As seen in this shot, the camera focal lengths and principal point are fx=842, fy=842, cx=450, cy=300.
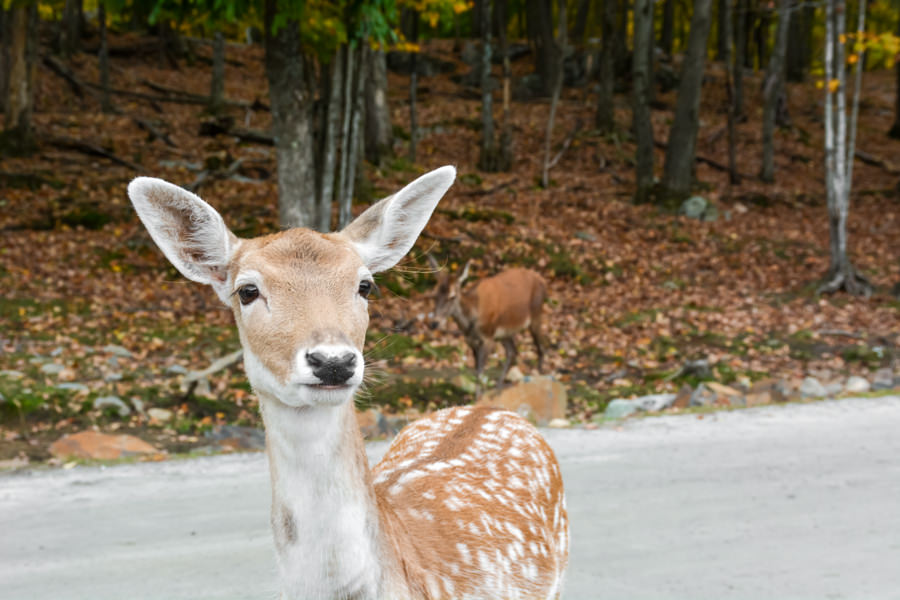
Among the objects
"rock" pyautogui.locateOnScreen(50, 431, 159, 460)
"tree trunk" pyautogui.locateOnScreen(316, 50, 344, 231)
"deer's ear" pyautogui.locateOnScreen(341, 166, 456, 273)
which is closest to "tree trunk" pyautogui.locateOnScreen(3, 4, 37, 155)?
"tree trunk" pyautogui.locateOnScreen(316, 50, 344, 231)

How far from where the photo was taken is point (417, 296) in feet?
Result: 45.9

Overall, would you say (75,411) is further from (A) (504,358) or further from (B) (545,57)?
(B) (545,57)

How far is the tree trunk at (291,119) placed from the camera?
1109 cm

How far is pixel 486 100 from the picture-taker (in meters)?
20.7

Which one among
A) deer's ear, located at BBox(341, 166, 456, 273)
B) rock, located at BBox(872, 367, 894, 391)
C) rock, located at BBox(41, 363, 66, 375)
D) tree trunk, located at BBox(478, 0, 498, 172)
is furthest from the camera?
tree trunk, located at BBox(478, 0, 498, 172)

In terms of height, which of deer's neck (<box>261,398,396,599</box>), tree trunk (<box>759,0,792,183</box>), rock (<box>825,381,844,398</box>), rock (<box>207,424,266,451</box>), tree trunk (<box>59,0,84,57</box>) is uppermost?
tree trunk (<box>59,0,84,57</box>)

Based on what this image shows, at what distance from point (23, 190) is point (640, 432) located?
14.1 m

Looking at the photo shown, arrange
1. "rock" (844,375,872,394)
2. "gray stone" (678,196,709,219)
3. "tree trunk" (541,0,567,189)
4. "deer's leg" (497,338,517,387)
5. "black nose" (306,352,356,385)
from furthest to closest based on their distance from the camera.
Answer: "tree trunk" (541,0,567,189)
"gray stone" (678,196,709,219)
"deer's leg" (497,338,517,387)
"rock" (844,375,872,394)
"black nose" (306,352,356,385)

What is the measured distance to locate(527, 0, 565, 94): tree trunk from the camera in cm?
2891

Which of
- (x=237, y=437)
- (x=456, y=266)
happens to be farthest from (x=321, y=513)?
(x=456, y=266)

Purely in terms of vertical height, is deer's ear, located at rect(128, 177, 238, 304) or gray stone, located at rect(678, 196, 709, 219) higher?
deer's ear, located at rect(128, 177, 238, 304)

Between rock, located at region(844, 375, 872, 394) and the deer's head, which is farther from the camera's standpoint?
rock, located at region(844, 375, 872, 394)

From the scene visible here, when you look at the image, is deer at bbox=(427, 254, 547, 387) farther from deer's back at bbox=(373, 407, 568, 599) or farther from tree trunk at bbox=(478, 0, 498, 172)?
tree trunk at bbox=(478, 0, 498, 172)

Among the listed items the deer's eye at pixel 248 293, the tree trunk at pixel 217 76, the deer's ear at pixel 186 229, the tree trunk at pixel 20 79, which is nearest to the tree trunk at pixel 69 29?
the tree trunk at pixel 217 76
